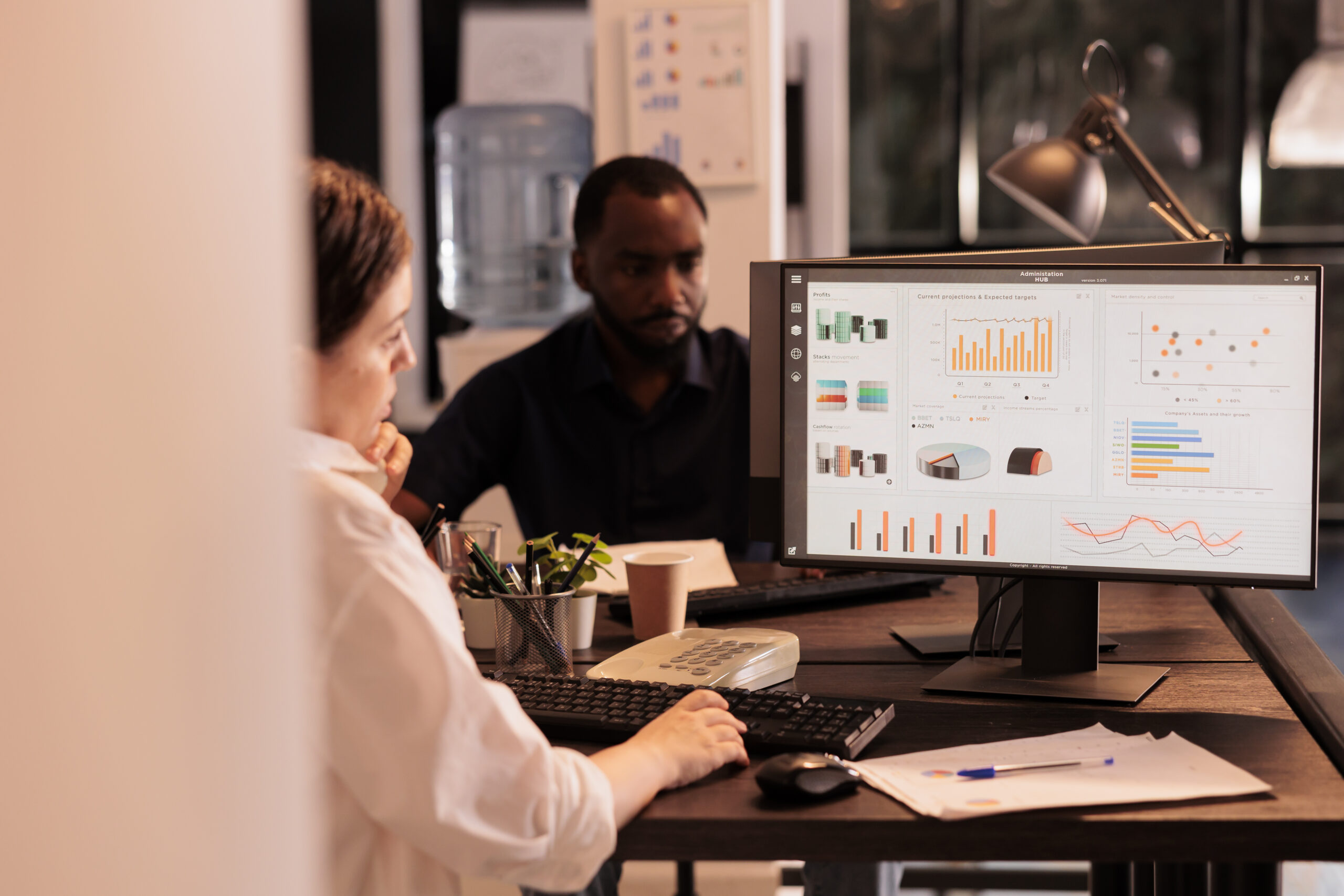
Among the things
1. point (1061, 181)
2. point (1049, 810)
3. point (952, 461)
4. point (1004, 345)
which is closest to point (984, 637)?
point (952, 461)

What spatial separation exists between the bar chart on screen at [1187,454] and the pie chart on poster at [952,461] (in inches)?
5.0

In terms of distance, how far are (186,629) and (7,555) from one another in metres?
0.05

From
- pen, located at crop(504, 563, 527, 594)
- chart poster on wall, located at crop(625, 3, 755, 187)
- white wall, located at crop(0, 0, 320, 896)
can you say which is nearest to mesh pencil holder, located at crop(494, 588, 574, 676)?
pen, located at crop(504, 563, 527, 594)

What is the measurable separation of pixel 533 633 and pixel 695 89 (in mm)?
1957

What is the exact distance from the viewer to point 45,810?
1.02ft

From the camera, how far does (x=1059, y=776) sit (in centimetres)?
98

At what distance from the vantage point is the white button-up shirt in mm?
805

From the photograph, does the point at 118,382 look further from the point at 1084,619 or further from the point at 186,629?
the point at 1084,619

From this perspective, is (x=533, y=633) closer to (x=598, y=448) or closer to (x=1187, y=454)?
(x=1187, y=454)

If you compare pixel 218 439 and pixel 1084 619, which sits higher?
pixel 218 439

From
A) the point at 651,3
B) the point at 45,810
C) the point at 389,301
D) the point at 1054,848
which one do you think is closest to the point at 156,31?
the point at 45,810

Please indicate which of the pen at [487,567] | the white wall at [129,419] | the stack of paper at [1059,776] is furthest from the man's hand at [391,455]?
the white wall at [129,419]

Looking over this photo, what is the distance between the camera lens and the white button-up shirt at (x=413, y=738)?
81 centimetres

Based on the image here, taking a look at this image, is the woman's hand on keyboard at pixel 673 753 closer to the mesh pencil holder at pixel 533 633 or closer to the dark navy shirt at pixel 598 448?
the mesh pencil holder at pixel 533 633
